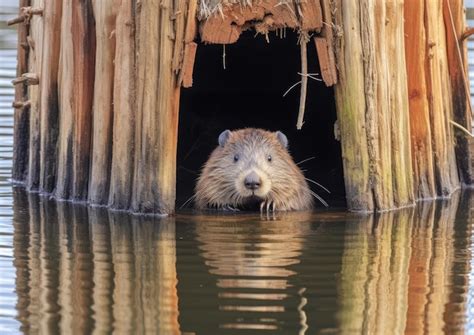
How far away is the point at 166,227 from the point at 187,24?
206 cm

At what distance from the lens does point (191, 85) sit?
14.6 m

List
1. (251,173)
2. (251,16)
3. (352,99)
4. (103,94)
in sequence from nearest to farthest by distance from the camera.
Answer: (251,16)
(352,99)
(103,94)
(251,173)

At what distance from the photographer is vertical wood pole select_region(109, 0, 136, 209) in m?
13.8

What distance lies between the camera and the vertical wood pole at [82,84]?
14430 mm

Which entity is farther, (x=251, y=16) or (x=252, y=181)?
(x=252, y=181)

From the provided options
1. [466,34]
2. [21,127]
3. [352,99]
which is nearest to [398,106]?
[352,99]

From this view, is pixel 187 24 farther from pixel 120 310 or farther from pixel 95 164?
pixel 120 310

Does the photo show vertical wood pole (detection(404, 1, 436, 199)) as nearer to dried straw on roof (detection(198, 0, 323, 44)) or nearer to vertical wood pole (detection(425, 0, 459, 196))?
vertical wood pole (detection(425, 0, 459, 196))

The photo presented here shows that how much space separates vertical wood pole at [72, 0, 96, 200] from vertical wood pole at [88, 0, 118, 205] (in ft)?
0.74

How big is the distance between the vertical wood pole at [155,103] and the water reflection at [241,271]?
0.43 m

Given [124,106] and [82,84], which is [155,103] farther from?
[82,84]

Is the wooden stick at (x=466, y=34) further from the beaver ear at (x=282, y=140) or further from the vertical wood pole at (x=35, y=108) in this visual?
the vertical wood pole at (x=35, y=108)

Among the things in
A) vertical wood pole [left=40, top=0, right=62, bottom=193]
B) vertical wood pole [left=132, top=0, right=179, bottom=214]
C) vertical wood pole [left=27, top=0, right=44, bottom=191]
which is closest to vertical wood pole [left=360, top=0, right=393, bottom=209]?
vertical wood pole [left=132, top=0, right=179, bottom=214]

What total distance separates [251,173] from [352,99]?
53.9 inches
